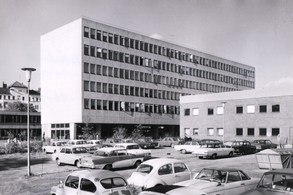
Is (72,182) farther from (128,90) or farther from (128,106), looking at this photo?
(128,90)

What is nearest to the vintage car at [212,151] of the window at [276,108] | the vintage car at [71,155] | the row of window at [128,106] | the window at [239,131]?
the vintage car at [71,155]

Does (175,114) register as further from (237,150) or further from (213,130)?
(237,150)

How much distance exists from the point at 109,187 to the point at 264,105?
38.9 metres

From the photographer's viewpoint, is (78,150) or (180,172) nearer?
(180,172)

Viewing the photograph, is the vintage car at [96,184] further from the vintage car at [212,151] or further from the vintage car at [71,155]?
the vintage car at [212,151]

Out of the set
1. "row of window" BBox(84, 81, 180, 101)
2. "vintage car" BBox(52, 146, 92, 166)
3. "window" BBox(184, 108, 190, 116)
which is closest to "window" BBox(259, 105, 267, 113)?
"window" BBox(184, 108, 190, 116)

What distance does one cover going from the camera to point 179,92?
231 feet

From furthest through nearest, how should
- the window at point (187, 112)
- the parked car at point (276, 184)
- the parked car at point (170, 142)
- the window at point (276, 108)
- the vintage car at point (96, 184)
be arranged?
the window at point (187, 112) → the window at point (276, 108) → the parked car at point (170, 142) → the vintage car at point (96, 184) → the parked car at point (276, 184)

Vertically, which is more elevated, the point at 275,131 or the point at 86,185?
the point at 86,185

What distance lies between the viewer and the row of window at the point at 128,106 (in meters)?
53.4

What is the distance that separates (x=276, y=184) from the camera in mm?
9000

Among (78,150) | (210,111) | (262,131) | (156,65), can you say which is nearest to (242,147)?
(262,131)

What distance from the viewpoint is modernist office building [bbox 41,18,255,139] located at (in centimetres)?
5231

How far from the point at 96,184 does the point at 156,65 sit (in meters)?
55.8
